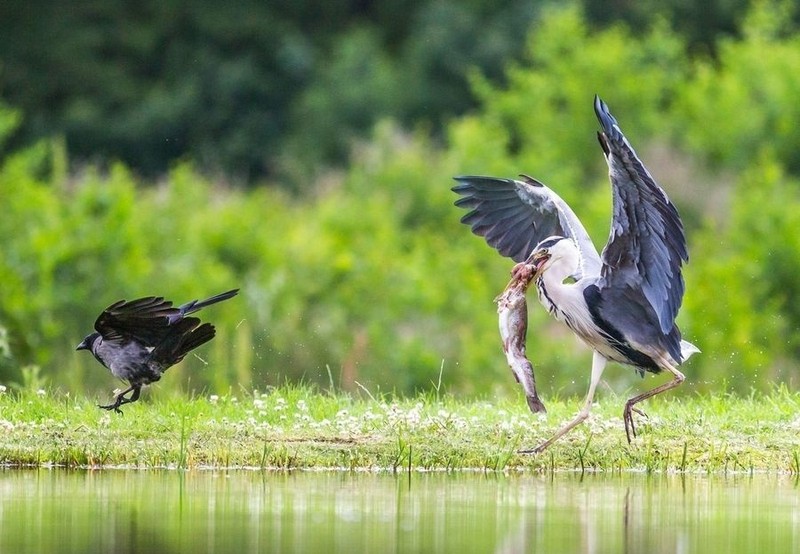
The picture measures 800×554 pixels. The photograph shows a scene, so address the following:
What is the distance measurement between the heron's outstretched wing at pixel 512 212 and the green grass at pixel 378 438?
4.64 ft

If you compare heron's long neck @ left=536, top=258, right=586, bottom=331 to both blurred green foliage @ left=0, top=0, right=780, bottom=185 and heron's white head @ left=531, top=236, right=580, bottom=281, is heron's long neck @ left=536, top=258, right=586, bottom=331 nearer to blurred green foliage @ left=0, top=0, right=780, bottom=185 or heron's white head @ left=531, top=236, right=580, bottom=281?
heron's white head @ left=531, top=236, right=580, bottom=281

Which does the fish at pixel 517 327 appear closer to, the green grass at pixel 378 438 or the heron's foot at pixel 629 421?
the green grass at pixel 378 438

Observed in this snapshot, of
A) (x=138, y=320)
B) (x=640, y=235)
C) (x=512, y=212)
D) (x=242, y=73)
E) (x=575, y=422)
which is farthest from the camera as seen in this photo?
(x=242, y=73)

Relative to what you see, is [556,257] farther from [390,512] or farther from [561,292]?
[390,512]

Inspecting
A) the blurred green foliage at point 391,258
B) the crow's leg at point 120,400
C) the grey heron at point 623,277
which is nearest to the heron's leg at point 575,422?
the grey heron at point 623,277

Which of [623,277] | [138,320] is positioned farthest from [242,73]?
[623,277]

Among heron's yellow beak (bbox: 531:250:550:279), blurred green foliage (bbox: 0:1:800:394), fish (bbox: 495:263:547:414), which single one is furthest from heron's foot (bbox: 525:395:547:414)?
blurred green foliage (bbox: 0:1:800:394)

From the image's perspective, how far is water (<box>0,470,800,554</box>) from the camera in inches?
329

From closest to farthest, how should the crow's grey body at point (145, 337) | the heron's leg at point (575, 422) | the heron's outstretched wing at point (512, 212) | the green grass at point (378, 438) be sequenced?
the green grass at point (378, 438) < the heron's leg at point (575, 422) < the crow's grey body at point (145, 337) < the heron's outstretched wing at point (512, 212)

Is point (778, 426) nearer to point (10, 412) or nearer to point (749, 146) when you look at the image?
point (10, 412)

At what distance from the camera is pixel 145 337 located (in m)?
12.1

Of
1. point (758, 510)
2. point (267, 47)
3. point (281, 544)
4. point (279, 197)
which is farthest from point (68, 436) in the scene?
point (267, 47)

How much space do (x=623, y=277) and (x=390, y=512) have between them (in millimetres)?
3086

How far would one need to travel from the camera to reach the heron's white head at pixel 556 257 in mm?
11695
